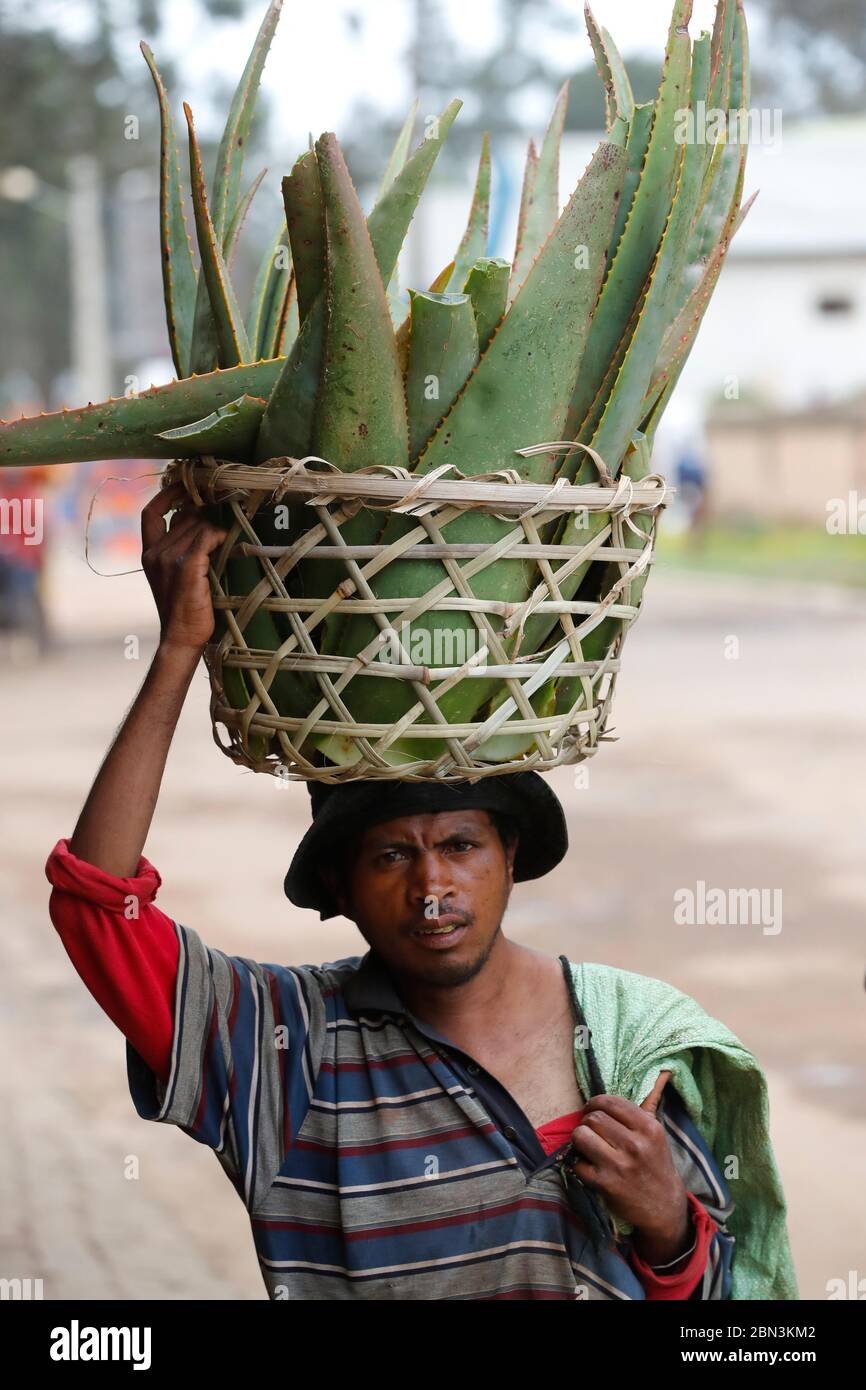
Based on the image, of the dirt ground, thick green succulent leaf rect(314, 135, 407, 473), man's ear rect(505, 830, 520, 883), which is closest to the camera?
thick green succulent leaf rect(314, 135, 407, 473)

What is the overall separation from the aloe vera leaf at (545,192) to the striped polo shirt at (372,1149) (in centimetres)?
89

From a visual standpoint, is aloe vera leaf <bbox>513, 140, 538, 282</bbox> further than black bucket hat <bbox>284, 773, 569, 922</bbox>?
Yes

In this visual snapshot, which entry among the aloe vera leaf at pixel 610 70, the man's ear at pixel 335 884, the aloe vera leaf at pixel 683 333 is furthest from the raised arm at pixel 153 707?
the aloe vera leaf at pixel 610 70

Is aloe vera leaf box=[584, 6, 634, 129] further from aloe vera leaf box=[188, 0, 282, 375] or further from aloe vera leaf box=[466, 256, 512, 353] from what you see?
aloe vera leaf box=[188, 0, 282, 375]

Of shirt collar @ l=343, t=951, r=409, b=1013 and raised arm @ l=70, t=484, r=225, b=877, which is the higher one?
raised arm @ l=70, t=484, r=225, b=877

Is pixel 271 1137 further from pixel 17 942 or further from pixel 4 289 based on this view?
pixel 4 289

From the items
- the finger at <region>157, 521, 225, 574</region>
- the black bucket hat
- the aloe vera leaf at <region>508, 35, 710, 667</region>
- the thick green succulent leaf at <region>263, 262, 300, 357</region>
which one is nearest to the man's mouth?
the black bucket hat

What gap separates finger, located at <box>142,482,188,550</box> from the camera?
1.74 m

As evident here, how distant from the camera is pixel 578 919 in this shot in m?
6.45

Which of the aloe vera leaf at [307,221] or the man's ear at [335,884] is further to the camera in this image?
the man's ear at [335,884]

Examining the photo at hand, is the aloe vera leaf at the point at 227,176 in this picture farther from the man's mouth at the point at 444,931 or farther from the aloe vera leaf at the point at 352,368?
the man's mouth at the point at 444,931

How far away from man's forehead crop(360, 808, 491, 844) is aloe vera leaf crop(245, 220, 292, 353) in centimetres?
54

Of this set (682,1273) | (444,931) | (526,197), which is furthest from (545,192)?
(682,1273)

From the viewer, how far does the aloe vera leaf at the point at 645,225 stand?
1.61 metres
